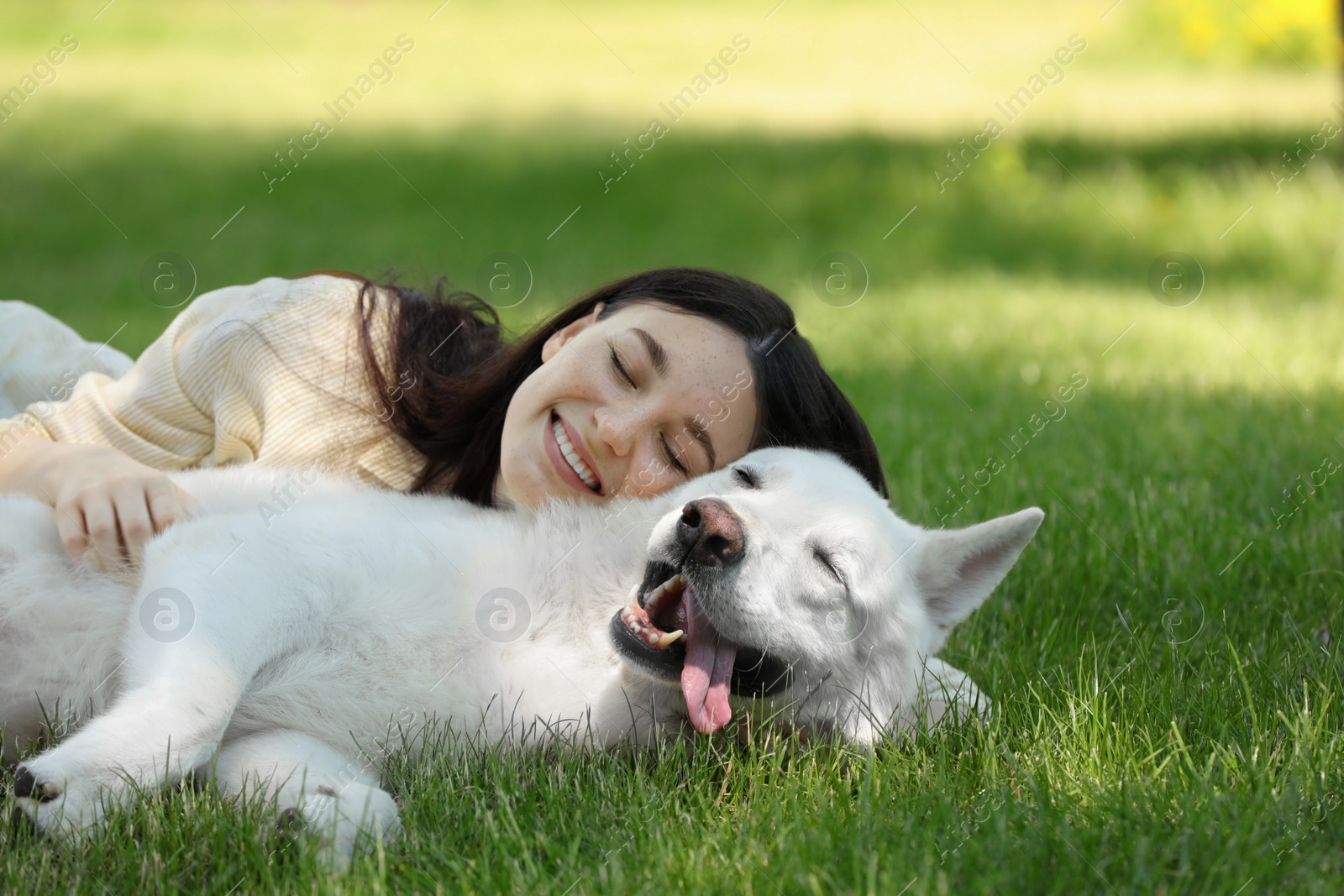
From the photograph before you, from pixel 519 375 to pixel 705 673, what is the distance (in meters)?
1.36

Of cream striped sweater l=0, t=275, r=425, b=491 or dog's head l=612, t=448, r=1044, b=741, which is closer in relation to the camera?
dog's head l=612, t=448, r=1044, b=741

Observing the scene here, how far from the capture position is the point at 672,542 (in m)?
2.53

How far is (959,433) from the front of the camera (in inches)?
211

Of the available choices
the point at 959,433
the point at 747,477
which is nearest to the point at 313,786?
the point at 747,477

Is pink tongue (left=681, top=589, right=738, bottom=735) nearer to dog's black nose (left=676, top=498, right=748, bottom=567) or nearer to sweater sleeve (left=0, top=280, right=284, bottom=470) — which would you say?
dog's black nose (left=676, top=498, right=748, bottom=567)

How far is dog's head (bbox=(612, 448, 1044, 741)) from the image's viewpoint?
2480 millimetres

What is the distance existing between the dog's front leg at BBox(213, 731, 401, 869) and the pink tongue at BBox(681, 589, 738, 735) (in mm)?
645

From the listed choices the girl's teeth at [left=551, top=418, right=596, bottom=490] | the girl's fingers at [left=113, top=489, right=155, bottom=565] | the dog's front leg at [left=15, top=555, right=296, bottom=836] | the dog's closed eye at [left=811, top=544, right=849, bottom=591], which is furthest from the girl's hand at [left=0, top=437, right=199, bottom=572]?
the dog's closed eye at [left=811, top=544, right=849, bottom=591]

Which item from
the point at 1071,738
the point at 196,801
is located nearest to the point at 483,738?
the point at 196,801

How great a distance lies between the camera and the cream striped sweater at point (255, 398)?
11.3 feet

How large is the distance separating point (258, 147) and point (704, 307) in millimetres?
11970

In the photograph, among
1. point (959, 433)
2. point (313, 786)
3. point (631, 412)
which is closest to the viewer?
point (313, 786)

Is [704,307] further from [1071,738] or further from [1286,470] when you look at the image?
[1286,470]

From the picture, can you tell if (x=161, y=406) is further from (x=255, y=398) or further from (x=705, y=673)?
(x=705, y=673)
